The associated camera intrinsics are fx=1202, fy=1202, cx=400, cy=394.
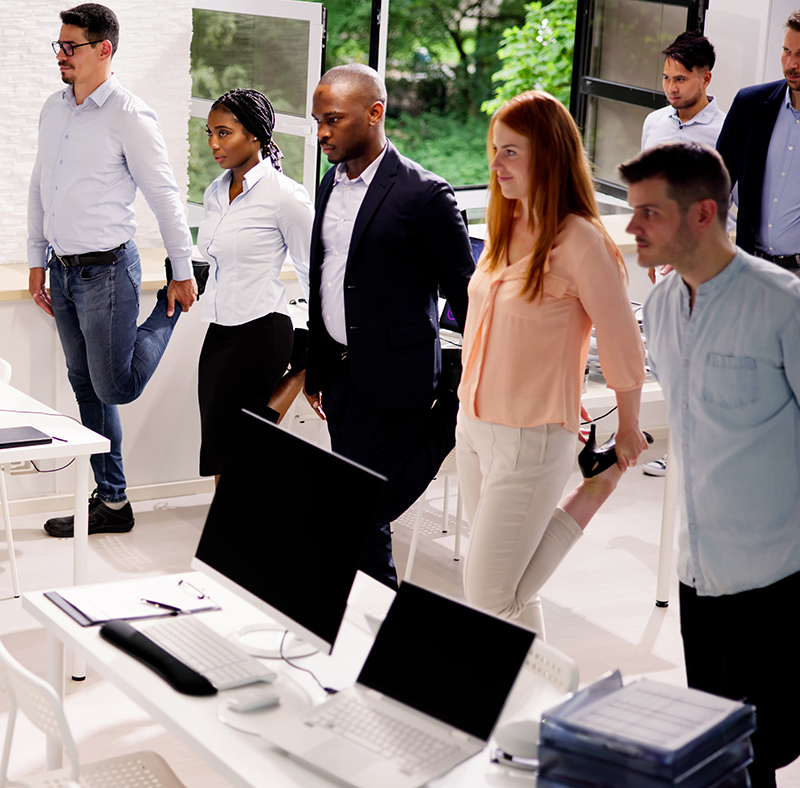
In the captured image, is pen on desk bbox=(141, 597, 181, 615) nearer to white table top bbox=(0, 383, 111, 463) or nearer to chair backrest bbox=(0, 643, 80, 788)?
chair backrest bbox=(0, 643, 80, 788)

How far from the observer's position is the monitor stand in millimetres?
2195

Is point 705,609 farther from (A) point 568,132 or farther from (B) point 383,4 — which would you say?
(B) point 383,4

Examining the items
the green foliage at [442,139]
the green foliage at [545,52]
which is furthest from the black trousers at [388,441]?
the green foliage at [442,139]

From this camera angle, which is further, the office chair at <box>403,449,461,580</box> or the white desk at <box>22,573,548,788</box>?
the office chair at <box>403,449,461,580</box>

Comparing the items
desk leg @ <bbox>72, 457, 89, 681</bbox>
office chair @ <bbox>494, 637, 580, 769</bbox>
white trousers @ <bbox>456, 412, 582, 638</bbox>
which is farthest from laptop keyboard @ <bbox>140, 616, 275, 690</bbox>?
desk leg @ <bbox>72, 457, 89, 681</bbox>

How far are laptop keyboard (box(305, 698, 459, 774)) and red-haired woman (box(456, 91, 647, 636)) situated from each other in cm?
96

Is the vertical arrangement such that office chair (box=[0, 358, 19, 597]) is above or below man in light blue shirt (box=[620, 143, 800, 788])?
below

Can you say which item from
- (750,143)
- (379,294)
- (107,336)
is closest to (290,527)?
(379,294)

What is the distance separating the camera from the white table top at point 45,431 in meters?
3.27

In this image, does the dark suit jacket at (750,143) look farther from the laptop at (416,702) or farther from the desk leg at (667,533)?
the laptop at (416,702)

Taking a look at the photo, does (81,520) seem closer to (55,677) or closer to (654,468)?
(55,677)

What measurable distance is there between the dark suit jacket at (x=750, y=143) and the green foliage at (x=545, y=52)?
6668 millimetres

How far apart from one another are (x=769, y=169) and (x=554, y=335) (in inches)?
85.0

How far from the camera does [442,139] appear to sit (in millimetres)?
14648
